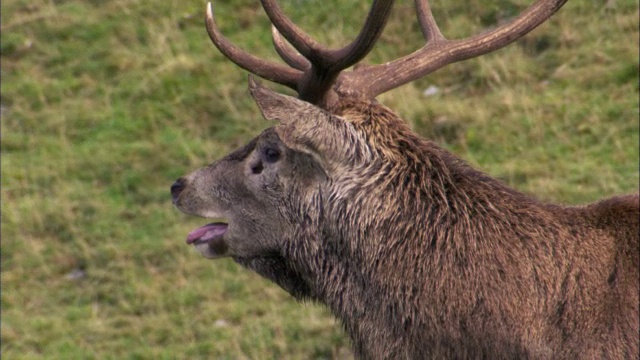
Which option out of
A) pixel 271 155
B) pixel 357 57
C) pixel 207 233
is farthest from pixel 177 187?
pixel 357 57

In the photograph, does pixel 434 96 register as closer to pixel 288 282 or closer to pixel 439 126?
pixel 439 126

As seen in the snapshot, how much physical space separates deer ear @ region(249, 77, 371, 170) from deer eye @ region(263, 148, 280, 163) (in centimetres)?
20

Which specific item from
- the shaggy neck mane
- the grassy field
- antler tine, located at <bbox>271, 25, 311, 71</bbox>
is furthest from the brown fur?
the grassy field

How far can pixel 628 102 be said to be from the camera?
30.8 feet

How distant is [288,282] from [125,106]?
6059 mm

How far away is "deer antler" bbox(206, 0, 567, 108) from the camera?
5164 mm

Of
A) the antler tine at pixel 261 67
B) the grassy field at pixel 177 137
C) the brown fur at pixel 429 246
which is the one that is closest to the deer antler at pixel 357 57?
the antler tine at pixel 261 67

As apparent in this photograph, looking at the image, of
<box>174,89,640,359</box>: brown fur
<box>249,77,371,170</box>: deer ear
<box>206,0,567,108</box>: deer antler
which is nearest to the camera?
<box>174,89,640,359</box>: brown fur

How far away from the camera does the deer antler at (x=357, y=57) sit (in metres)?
5.16

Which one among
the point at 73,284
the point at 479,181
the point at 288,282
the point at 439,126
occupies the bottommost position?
the point at 73,284

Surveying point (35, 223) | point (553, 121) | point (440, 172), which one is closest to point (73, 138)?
point (35, 223)

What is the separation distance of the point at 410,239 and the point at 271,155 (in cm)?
68

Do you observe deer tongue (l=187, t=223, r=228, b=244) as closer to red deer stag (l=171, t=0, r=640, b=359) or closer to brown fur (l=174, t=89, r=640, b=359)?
red deer stag (l=171, t=0, r=640, b=359)

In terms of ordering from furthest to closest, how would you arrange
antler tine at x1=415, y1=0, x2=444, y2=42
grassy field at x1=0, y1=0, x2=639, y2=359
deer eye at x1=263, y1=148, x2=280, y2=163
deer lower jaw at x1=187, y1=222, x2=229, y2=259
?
grassy field at x1=0, y1=0, x2=639, y2=359 < antler tine at x1=415, y1=0, x2=444, y2=42 < deer lower jaw at x1=187, y1=222, x2=229, y2=259 < deer eye at x1=263, y1=148, x2=280, y2=163
